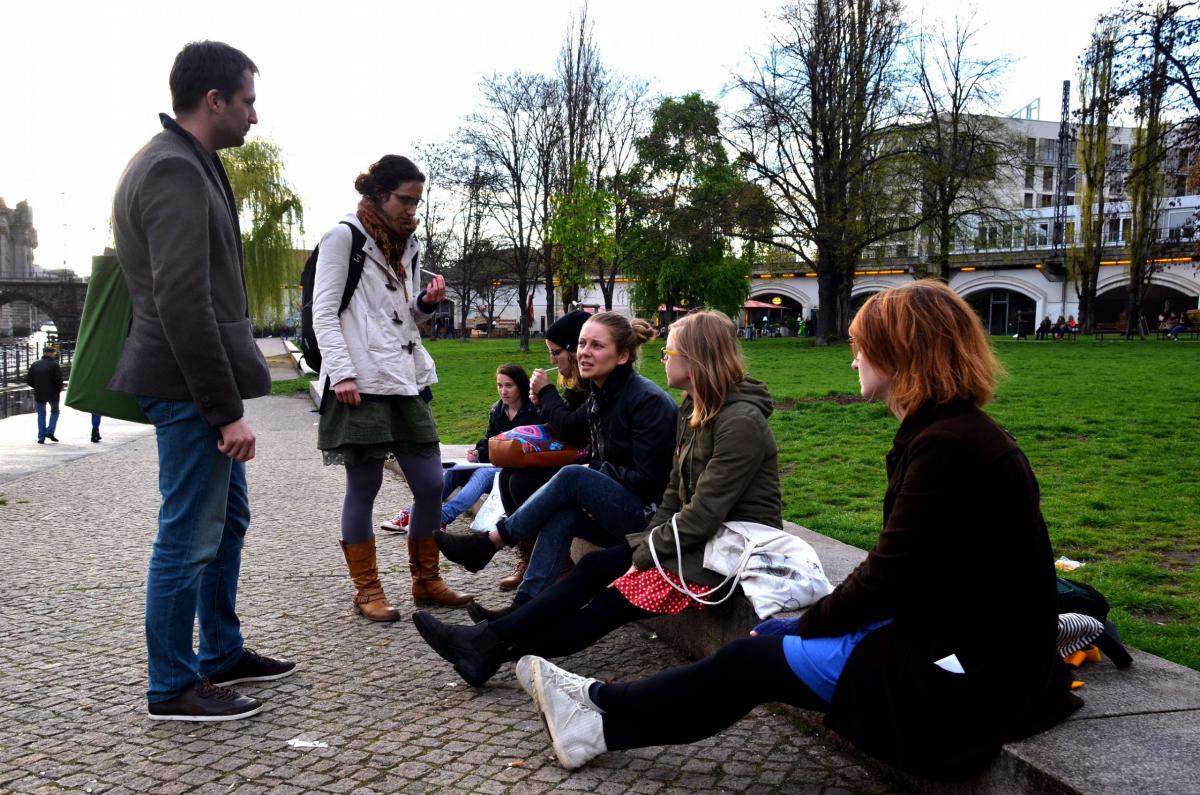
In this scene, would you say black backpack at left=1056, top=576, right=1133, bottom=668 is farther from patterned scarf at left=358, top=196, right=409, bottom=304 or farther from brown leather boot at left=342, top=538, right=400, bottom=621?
patterned scarf at left=358, top=196, right=409, bottom=304

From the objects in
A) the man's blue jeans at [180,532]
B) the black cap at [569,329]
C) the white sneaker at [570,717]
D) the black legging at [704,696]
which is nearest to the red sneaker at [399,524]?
the black cap at [569,329]

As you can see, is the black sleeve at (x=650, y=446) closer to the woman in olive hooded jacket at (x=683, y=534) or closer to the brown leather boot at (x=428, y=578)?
Result: the woman in olive hooded jacket at (x=683, y=534)

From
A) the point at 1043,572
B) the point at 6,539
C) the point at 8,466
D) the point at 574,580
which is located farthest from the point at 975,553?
the point at 8,466

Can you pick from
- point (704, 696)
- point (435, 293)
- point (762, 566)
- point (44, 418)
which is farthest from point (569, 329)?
point (44, 418)

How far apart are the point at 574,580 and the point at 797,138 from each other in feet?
113

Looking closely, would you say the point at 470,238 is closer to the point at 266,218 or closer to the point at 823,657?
the point at 266,218

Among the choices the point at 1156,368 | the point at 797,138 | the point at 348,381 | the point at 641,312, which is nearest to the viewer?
the point at 348,381

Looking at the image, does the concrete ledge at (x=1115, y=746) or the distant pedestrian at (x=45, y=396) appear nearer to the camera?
the concrete ledge at (x=1115, y=746)

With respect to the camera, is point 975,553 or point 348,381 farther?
point 348,381

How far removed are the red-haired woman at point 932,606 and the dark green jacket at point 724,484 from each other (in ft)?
2.67

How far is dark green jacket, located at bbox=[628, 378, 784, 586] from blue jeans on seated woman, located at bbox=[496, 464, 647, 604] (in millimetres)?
476

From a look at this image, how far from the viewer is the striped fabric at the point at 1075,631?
2836 millimetres

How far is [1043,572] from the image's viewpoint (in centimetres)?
229

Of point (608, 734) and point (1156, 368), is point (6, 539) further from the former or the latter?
point (1156, 368)
